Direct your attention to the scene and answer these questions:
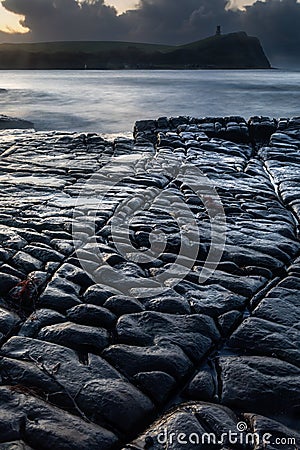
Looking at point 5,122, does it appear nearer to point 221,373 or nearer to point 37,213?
point 37,213

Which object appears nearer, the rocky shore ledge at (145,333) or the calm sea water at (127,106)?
the rocky shore ledge at (145,333)

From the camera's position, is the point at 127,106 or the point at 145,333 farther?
the point at 127,106

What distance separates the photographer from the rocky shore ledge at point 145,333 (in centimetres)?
209

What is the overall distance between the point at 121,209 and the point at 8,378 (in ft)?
8.87

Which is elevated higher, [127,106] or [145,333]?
[127,106]

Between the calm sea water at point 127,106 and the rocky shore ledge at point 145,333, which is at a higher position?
the calm sea water at point 127,106

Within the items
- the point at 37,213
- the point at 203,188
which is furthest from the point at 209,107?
the point at 37,213

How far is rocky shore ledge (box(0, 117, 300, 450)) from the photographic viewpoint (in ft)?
6.86

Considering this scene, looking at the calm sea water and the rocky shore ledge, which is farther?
the calm sea water

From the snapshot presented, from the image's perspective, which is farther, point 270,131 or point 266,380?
point 270,131

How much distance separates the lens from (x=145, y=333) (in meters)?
2.73

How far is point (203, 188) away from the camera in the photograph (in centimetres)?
566

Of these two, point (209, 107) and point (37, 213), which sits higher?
point (209, 107)

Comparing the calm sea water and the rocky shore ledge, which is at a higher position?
the calm sea water
